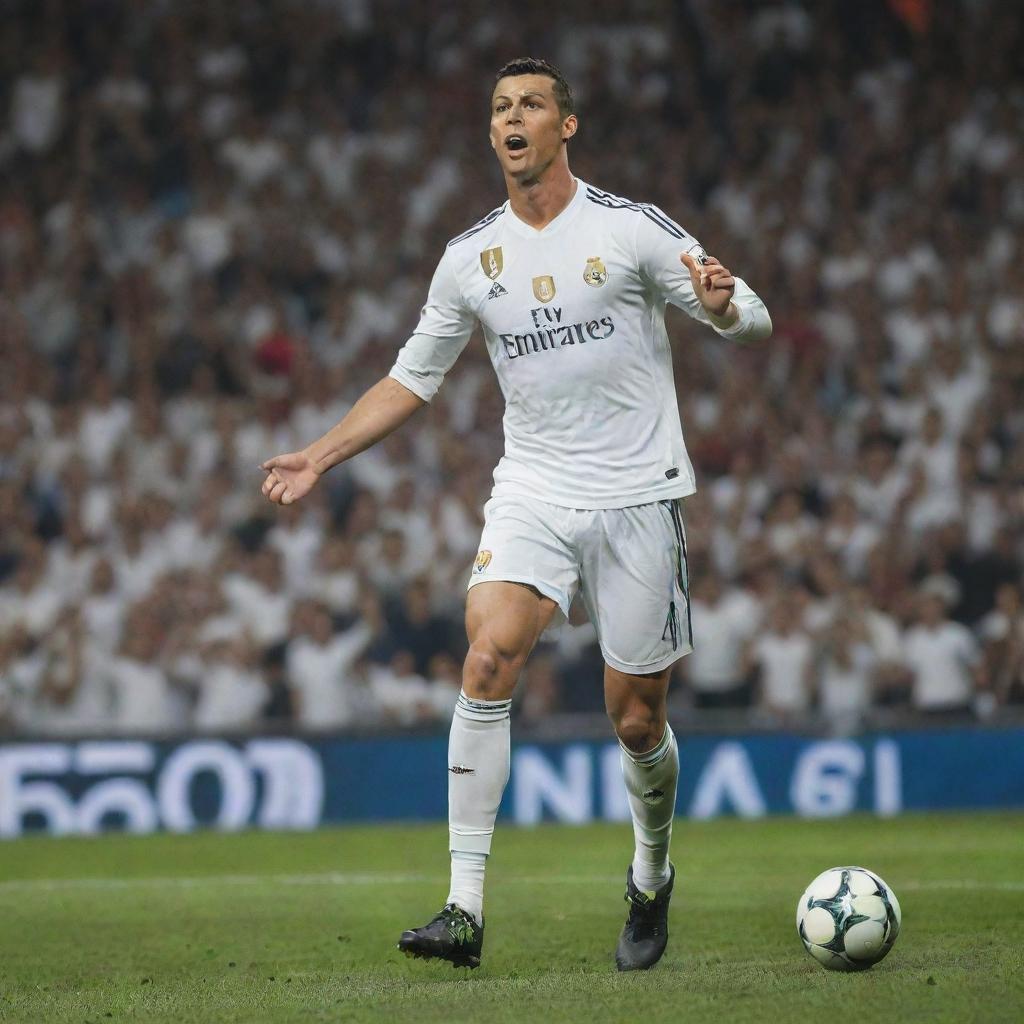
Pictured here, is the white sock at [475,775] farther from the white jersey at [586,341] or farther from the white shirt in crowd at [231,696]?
the white shirt in crowd at [231,696]

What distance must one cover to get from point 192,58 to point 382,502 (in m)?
5.51

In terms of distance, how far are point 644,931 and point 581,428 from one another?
1.60 meters

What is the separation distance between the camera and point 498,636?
18.1ft

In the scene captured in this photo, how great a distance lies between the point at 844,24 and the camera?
17.9m

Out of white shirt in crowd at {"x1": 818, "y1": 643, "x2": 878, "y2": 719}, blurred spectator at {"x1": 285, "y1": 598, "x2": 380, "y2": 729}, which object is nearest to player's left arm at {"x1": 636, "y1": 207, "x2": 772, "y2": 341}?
blurred spectator at {"x1": 285, "y1": 598, "x2": 380, "y2": 729}

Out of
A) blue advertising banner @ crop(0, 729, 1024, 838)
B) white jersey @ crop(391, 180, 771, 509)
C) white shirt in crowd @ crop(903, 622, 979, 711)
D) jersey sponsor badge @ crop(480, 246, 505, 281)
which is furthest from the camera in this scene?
white shirt in crowd @ crop(903, 622, 979, 711)

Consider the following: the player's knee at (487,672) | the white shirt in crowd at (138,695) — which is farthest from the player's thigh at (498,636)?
the white shirt in crowd at (138,695)

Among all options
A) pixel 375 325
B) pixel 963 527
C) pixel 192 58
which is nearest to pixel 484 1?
pixel 192 58

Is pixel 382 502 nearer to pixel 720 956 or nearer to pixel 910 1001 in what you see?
pixel 720 956

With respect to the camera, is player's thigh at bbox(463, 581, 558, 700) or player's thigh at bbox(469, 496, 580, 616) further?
player's thigh at bbox(469, 496, 580, 616)

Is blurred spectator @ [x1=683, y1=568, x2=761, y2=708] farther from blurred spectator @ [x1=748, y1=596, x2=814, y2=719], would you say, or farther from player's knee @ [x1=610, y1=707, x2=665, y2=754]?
player's knee @ [x1=610, y1=707, x2=665, y2=754]

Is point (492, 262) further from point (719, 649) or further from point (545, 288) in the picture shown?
point (719, 649)

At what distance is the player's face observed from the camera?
5.77 m

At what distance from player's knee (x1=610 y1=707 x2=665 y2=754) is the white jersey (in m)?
0.66
